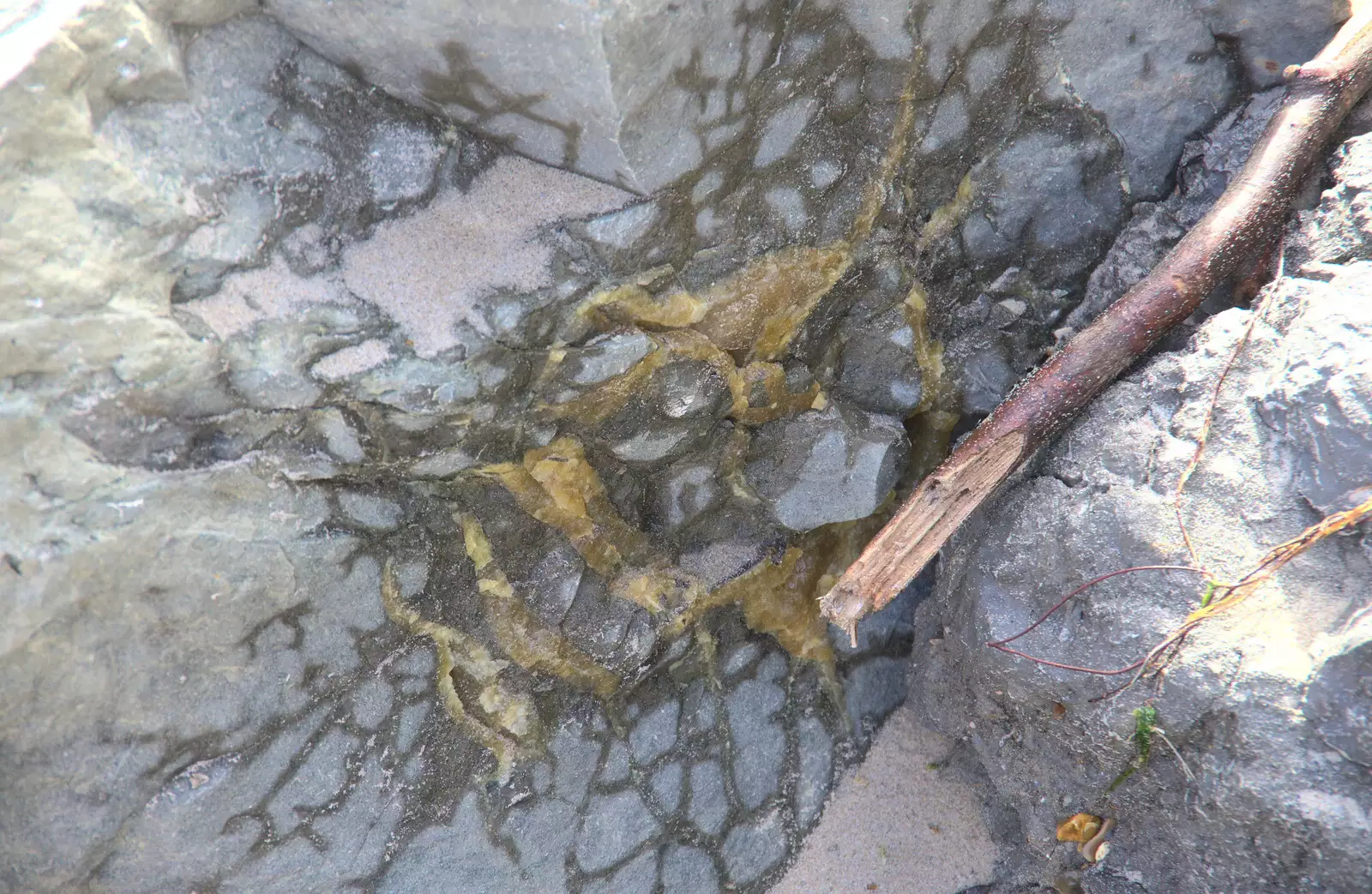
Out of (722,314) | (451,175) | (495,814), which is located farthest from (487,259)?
(495,814)

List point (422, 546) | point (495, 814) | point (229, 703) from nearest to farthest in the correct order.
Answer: point (229, 703)
point (422, 546)
point (495, 814)

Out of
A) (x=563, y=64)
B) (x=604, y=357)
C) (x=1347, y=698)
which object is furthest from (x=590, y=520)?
(x=1347, y=698)

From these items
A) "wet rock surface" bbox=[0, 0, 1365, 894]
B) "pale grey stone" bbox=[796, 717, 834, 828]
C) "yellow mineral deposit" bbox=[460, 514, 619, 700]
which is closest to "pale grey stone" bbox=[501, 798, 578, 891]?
"wet rock surface" bbox=[0, 0, 1365, 894]

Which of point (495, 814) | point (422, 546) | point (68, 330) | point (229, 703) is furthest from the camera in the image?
point (495, 814)

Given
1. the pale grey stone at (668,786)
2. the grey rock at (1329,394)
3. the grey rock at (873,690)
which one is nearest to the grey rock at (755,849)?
the pale grey stone at (668,786)

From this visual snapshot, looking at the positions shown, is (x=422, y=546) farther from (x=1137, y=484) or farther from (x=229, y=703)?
(x=1137, y=484)

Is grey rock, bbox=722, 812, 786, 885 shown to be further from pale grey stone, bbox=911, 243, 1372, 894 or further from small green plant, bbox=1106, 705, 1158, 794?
small green plant, bbox=1106, 705, 1158, 794
